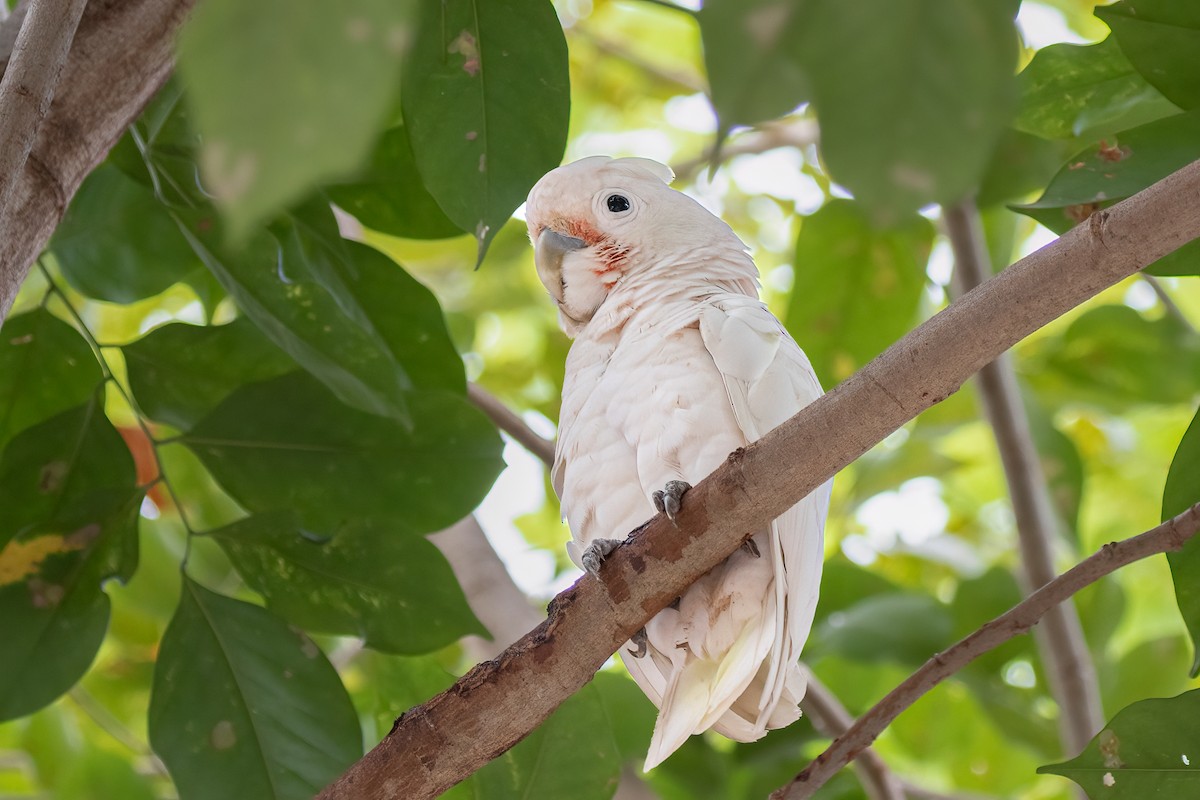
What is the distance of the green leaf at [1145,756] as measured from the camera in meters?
0.83

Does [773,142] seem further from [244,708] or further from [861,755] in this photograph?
[244,708]

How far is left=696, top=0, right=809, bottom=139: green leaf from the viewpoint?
28cm

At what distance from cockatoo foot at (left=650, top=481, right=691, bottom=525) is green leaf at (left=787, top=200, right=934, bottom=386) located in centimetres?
67

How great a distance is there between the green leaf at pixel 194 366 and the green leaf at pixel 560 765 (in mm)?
441

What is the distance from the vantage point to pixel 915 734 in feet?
6.16

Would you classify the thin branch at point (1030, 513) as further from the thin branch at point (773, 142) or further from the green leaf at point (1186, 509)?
the thin branch at point (773, 142)

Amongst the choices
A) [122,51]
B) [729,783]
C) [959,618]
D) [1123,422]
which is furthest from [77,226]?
[1123,422]

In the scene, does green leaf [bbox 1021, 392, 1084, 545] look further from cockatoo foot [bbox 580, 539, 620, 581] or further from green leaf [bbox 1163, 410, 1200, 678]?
cockatoo foot [bbox 580, 539, 620, 581]

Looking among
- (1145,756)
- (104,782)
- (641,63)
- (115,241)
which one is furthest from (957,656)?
(641,63)

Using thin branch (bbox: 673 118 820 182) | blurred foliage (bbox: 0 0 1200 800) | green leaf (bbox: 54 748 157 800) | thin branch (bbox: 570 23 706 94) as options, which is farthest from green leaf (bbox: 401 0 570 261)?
thin branch (bbox: 570 23 706 94)

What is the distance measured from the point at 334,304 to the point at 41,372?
346 millimetres

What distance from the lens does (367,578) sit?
109cm

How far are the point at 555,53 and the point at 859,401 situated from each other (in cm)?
42

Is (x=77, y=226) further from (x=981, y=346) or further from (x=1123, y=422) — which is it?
(x=1123, y=422)
